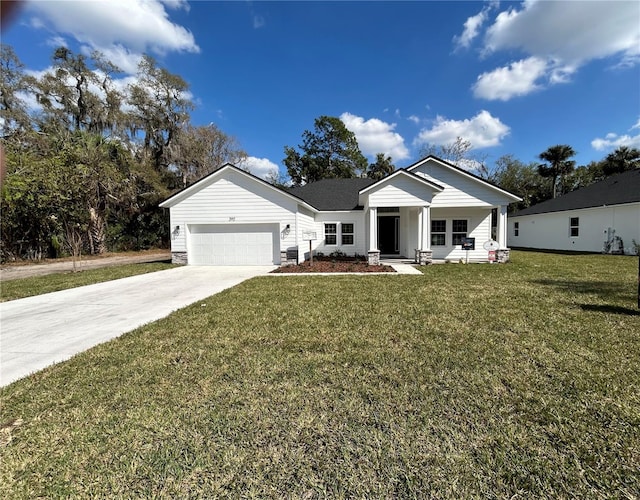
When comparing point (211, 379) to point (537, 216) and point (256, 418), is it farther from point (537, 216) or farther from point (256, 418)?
point (537, 216)

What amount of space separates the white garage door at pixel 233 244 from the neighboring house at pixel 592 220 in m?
18.4

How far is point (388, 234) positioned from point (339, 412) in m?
15.7

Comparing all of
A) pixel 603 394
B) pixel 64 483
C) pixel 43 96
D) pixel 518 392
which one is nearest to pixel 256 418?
pixel 64 483

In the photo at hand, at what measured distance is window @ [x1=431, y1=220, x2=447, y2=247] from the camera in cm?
1630

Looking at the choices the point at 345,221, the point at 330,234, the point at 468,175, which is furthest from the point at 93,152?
the point at 468,175

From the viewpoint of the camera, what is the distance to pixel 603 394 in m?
3.35

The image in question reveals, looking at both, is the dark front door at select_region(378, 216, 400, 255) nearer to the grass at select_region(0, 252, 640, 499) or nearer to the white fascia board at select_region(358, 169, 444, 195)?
the white fascia board at select_region(358, 169, 444, 195)

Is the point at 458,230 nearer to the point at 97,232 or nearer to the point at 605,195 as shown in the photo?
the point at 605,195

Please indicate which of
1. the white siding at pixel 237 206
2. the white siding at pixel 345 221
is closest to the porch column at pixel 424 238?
the white siding at pixel 345 221

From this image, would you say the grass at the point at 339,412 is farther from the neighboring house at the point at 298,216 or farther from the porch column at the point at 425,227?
the neighboring house at the point at 298,216

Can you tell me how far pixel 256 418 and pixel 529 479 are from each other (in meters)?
2.23

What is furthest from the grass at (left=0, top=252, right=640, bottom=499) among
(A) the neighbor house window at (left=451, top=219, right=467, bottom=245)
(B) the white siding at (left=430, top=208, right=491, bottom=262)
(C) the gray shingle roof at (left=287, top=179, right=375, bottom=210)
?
(C) the gray shingle roof at (left=287, top=179, right=375, bottom=210)

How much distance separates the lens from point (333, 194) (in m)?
19.1

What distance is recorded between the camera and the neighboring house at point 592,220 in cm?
1736
